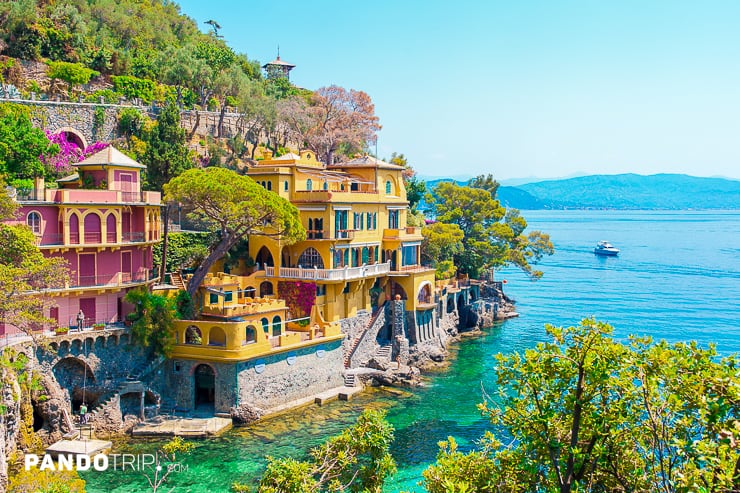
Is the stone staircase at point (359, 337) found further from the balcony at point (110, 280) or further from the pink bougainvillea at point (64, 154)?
the pink bougainvillea at point (64, 154)

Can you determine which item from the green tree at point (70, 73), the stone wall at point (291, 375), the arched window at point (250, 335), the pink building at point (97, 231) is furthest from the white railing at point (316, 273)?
the green tree at point (70, 73)

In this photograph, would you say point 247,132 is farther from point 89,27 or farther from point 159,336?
point 159,336

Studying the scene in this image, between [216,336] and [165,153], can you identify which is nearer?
[216,336]

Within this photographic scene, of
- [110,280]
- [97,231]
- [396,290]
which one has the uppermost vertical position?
[97,231]

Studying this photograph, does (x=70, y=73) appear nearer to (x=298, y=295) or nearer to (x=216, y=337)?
(x=298, y=295)

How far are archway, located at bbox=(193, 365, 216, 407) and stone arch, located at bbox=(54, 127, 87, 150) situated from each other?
2105cm

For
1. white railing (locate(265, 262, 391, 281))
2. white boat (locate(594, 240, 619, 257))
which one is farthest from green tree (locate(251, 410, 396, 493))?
white boat (locate(594, 240, 619, 257))

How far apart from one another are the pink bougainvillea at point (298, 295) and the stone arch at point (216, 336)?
291 inches

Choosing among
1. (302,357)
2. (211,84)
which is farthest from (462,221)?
(302,357)

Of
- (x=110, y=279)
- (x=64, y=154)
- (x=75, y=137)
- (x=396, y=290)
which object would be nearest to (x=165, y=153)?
(x=64, y=154)

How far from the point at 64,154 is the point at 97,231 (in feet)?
41.7

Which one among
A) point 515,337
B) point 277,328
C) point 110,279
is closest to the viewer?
point 110,279

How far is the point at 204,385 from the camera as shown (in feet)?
118

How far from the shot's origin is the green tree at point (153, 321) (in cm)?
3441
